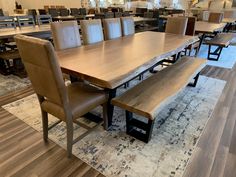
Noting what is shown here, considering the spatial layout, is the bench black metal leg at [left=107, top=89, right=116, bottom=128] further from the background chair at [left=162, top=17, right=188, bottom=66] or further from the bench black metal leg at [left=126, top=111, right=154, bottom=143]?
the background chair at [left=162, top=17, right=188, bottom=66]

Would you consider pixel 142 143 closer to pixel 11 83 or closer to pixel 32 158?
pixel 32 158

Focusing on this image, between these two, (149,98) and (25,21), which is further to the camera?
(25,21)

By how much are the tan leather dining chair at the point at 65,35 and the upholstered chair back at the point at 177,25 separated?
2114mm

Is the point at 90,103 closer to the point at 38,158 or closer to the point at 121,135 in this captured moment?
the point at 121,135

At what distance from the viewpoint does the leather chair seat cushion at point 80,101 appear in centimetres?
167

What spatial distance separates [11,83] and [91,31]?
1.73 m

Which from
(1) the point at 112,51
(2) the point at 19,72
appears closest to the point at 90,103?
(1) the point at 112,51

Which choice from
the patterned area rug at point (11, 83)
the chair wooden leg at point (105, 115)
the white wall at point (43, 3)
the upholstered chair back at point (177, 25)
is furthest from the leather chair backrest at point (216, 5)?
the chair wooden leg at point (105, 115)

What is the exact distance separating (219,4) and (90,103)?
11.4 m

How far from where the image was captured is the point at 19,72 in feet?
12.4

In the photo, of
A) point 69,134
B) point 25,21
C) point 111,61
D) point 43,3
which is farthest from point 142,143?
point 43,3

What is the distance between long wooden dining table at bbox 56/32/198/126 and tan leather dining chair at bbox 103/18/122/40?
47cm

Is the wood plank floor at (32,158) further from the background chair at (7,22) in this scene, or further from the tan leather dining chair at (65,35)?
the background chair at (7,22)

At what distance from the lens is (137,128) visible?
7.16ft
